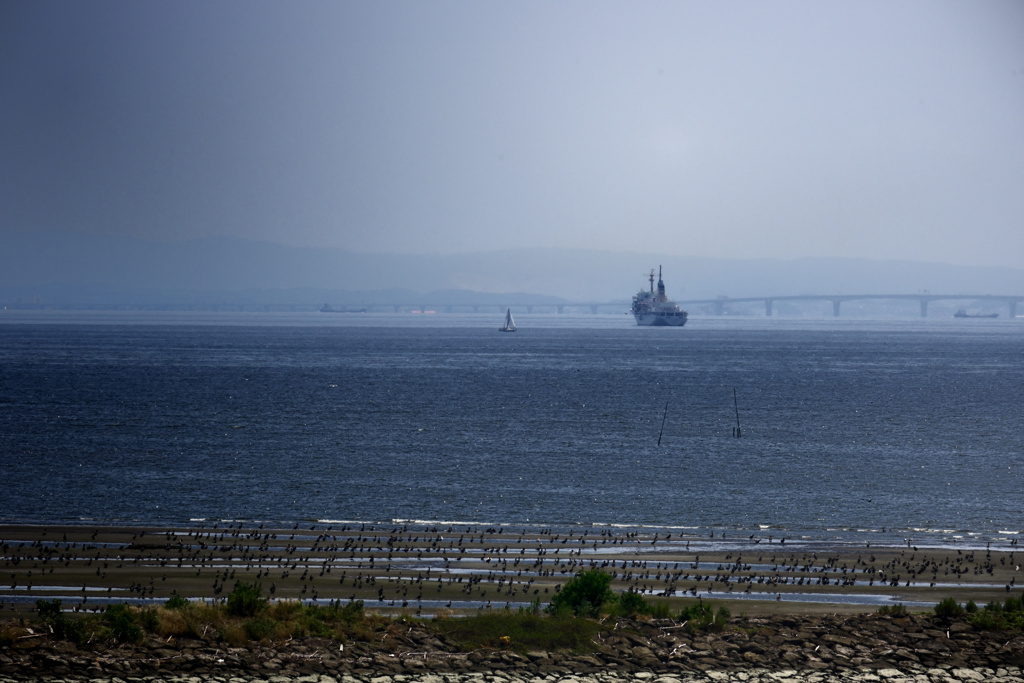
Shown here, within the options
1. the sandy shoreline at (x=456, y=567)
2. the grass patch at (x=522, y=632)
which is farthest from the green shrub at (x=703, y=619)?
the sandy shoreline at (x=456, y=567)

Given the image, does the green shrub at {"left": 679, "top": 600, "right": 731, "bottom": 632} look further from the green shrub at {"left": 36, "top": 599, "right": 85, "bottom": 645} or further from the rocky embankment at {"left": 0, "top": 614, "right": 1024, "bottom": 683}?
the green shrub at {"left": 36, "top": 599, "right": 85, "bottom": 645}

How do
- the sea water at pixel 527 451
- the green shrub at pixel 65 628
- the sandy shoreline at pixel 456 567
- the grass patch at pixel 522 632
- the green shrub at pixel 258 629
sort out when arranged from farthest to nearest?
the sea water at pixel 527 451
the sandy shoreline at pixel 456 567
the grass patch at pixel 522 632
the green shrub at pixel 258 629
the green shrub at pixel 65 628

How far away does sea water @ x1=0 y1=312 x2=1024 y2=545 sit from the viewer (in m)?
31.3

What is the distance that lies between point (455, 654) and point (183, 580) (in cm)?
888

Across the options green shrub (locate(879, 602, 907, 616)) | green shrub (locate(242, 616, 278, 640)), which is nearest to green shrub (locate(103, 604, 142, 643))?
green shrub (locate(242, 616, 278, 640))

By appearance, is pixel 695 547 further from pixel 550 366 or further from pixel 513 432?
pixel 550 366

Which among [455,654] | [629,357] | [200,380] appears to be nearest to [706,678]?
[455,654]

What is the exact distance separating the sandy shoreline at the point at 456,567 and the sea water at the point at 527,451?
2.76 meters

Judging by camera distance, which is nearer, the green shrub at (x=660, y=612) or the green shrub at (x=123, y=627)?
the green shrub at (x=123, y=627)

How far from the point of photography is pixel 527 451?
1884 inches

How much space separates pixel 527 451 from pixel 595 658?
33662mm

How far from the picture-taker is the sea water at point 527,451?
31344 millimetres

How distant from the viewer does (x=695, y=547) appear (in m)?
25.8

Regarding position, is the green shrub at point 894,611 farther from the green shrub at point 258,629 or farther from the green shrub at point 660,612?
the green shrub at point 258,629
